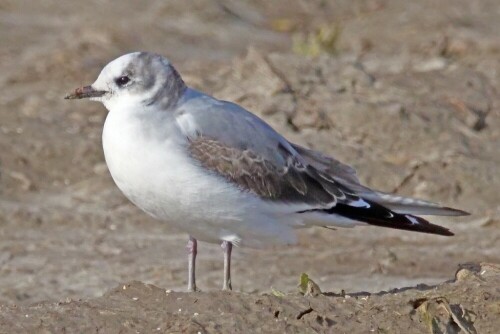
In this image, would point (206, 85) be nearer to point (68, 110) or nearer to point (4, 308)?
point (68, 110)

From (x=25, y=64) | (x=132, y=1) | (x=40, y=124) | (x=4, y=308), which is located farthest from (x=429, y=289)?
(x=132, y=1)

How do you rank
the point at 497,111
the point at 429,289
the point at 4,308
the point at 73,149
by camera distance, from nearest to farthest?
the point at 4,308 < the point at 429,289 < the point at 73,149 < the point at 497,111

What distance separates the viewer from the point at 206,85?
11828 millimetres

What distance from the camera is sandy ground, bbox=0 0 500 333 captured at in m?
6.16

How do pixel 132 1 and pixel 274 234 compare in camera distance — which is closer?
pixel 274 234

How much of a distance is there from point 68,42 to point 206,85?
1786 millimetres

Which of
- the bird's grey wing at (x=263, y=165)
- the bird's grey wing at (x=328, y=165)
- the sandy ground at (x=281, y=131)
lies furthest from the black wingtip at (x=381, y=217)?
the sandy ground at (x=281, y=131)

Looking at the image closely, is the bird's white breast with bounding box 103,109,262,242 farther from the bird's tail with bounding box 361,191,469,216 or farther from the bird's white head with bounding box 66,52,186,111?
the bird's tail with bounding box 361,191,469,216

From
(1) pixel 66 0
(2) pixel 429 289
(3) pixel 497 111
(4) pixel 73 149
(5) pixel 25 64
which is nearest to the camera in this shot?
(2) pixel 429 289

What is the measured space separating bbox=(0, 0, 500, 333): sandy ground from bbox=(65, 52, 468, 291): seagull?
0.47 meters

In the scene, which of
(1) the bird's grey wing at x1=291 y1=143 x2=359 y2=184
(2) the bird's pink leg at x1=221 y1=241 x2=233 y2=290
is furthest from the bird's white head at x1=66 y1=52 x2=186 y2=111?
(1) the bird's grey wing at x1=291 y1=143 x2=359 y2=184

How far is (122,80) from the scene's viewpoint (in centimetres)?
693

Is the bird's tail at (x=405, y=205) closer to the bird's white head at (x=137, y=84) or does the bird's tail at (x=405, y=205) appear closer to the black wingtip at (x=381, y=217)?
the black wingtip at (x=381, y=217)

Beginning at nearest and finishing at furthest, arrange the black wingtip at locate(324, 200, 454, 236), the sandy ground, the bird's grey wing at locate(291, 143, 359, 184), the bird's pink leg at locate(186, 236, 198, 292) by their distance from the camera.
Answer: the sandy ground → the bird's pink leg at locate(186, 236, 198, 292) → the black wingtip at locate(324, 200, 454, 236) → the bird's grey wing at locate(291, 143, 359, 184)
